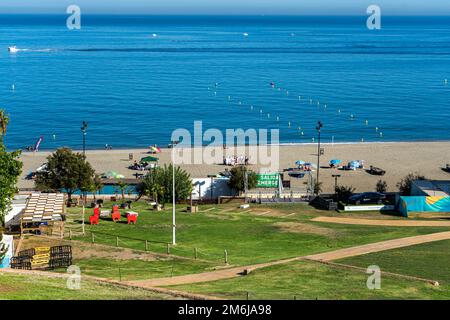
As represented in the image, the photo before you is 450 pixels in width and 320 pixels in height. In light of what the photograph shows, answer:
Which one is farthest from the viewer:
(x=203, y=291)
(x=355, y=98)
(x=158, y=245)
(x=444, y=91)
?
(x=444, y=91)

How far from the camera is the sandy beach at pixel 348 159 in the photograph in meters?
71.8

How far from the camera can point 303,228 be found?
134 ft

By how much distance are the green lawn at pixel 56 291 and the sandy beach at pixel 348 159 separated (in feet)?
139

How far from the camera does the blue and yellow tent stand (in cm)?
4591

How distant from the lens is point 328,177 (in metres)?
73.1

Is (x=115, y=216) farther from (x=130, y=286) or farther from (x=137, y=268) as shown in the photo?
(x=130, y=286)

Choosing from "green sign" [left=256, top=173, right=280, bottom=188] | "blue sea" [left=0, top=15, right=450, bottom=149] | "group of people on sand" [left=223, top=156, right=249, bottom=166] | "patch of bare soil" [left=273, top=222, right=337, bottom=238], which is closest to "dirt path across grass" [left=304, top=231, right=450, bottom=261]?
"patch of bare soil" [left=273, top=222, right=337, bottom=238]

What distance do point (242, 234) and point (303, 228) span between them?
367cm

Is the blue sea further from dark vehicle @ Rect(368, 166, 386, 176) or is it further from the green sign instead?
the green sign

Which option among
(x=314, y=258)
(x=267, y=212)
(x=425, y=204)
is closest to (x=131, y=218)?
(x=267, y=212)

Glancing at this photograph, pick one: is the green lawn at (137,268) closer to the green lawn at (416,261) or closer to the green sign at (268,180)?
the green lawn at (416,261)

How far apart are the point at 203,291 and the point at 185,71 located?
14430 centimetres
